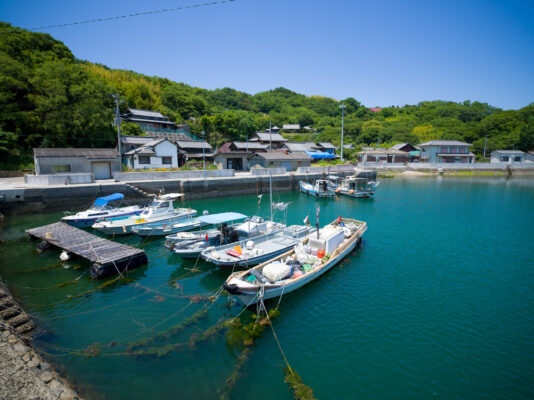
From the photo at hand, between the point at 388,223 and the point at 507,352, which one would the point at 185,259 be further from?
the point at 388,223

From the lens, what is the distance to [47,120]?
131 feet

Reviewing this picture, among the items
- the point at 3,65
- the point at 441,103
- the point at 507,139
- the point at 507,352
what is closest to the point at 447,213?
the point at 507,352

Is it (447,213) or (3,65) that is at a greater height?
(3,65)

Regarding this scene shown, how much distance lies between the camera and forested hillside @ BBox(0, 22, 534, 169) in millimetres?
39250

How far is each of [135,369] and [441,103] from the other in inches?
6506

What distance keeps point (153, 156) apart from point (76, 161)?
1099cm

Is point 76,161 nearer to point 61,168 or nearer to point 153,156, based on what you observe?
point 61,168

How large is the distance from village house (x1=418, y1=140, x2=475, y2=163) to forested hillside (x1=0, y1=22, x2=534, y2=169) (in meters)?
10.1

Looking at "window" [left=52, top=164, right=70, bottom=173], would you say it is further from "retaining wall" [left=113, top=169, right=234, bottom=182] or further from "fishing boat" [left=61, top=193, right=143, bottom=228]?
"fishing boat" [left=61, top=193, right=143, bottom=228]

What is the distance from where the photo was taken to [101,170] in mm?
37469

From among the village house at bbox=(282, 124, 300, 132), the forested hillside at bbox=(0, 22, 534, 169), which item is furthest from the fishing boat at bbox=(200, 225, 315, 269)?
the village house at bbox=(282, 124, 300, 132)

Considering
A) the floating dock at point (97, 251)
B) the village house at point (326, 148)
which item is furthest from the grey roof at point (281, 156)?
the floating dock at point (97, 251)

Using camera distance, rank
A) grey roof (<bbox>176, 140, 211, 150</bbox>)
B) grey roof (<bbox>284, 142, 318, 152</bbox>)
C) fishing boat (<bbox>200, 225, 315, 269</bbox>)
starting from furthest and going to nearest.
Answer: grey roof (<bbox>284, 142, 318, 152</bbox>)
grey roof (<bbox>176, 140, 211, 150</bbox>)
fishing boat (<bbox>200, 225, 315, 269</bbox>)

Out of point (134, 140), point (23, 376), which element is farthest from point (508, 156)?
point (23, 376)
